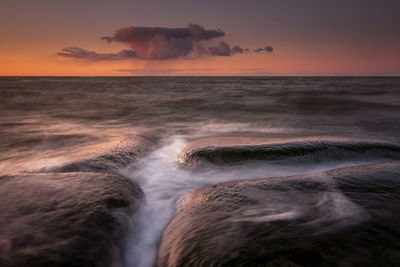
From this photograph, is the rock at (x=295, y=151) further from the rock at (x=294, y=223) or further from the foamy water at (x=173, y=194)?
the rock at (x=294, y=223)

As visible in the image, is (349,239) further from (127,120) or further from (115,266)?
(127,120)

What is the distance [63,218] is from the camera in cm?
207

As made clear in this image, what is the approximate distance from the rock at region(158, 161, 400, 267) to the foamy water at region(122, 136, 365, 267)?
2 cm

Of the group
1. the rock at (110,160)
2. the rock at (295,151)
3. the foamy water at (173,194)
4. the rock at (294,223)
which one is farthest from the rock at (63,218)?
the rock at (295,151)

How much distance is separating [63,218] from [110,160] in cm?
197

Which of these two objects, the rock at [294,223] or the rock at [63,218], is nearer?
the rock at [294,223]

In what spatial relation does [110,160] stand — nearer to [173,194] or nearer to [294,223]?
[173,194]

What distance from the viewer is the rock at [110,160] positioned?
3580 millimetres

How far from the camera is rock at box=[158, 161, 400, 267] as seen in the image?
4.98 feet

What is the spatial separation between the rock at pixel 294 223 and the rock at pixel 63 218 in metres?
0.49

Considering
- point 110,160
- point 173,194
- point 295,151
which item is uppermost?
point 295,151

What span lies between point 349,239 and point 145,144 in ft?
14.9

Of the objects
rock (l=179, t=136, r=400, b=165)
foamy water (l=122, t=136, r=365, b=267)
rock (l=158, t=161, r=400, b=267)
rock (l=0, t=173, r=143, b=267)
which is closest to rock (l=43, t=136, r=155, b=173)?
foamy water (l=122, t=136, r=365, b=267)

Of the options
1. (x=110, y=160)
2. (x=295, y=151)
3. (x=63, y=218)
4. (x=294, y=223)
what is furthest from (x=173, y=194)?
(x=295, y=151)
